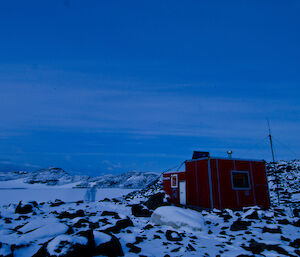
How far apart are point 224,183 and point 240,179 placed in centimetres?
178

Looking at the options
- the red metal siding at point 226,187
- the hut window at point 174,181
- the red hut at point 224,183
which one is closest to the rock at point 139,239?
the red hut at point 224,183

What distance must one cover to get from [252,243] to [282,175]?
3338cm

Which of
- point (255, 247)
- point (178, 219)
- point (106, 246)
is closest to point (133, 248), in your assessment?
point (106, 246)

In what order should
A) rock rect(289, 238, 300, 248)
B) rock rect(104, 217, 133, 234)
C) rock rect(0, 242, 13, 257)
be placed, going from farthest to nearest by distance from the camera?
1. rock rect(104, 217, 133, 234)
2. rock rect(289, 238, 300, 248)
3. rock rect(0, 242, 13, 257)

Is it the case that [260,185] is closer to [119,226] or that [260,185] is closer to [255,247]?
[255,247]

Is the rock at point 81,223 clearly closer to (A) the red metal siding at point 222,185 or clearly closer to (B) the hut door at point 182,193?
(A) the red metal siding at point 222,185

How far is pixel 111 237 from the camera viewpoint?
728 centimetres

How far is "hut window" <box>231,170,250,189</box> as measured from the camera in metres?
17.7

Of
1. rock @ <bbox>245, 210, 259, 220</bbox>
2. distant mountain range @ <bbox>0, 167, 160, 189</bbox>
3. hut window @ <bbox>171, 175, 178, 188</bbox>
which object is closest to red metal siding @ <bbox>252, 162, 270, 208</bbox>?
rock @ <bbox>245, 210, 259, 220</bbox>

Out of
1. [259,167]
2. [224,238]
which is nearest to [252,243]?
[224,238]

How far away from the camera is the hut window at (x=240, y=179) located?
58.1 feet

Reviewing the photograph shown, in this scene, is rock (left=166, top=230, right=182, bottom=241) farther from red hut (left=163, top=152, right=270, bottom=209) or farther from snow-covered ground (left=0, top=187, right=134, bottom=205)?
snow-covered ground (left=0, top=187, right=134, bottom=205)

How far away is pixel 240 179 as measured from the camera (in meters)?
18.0

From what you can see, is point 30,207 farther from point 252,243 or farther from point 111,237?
point 252,243
